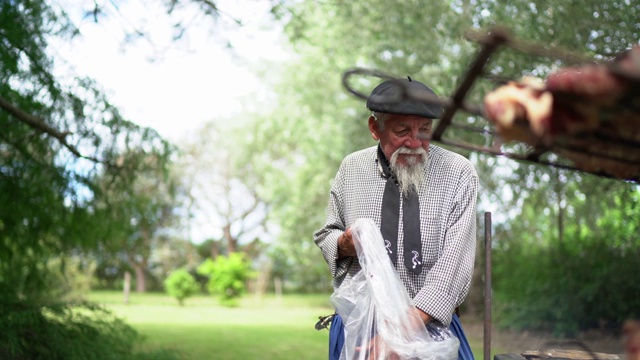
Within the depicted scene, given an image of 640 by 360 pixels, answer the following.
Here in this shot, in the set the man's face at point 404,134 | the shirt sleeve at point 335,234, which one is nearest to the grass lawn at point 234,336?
the shirt sleeve at point 335,234

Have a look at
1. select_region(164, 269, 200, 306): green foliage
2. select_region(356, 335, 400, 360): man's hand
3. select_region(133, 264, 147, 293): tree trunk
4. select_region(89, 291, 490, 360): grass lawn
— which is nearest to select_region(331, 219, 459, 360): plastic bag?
select_region(356, 335, 400, 360): man's hand

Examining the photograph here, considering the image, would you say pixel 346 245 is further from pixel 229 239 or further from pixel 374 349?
pixel 229 239

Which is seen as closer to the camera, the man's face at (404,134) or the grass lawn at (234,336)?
the man's face at (404,134)

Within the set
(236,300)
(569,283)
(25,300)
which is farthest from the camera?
(236,300)

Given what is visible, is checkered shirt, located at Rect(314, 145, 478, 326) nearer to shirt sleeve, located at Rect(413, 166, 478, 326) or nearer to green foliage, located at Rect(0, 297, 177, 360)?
shirt sleeve, located at Rect(413, 166, 478, 326)

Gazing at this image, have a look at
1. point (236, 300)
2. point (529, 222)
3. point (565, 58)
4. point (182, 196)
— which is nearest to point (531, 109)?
point (565, 58)

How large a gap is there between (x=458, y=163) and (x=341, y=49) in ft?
39.1

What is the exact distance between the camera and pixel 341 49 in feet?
46.8

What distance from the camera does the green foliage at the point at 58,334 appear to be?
5102 millimetres

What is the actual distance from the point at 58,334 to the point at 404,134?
3774 millimetres

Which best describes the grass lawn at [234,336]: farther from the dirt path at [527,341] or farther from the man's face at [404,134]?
the man's face at [404,134]

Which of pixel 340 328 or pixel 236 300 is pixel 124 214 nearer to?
pixel 340 328

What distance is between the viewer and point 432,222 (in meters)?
2.52

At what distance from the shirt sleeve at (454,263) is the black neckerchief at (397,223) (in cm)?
8
